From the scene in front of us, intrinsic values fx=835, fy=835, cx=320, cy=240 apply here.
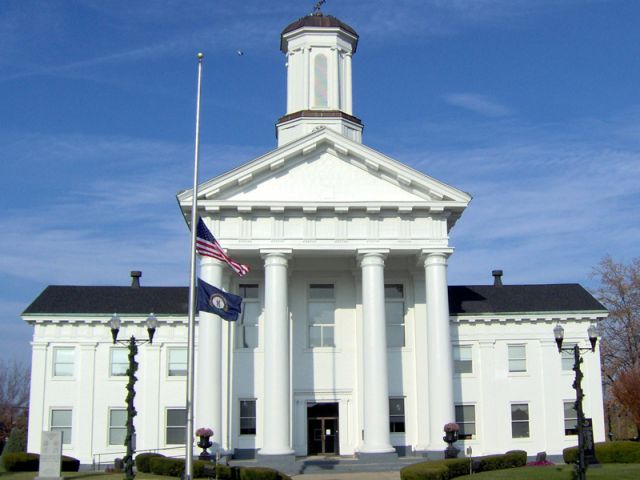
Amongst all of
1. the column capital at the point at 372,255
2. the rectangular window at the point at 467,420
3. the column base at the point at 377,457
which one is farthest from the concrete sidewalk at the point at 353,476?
the column capital at the point at 372,255

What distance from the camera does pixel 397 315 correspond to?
4328 cm

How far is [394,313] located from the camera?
142 ft

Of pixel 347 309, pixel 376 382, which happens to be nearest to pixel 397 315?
pixel 347 309

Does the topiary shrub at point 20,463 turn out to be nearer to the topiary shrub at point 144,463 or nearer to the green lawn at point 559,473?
the topiary shrub at point 144,463

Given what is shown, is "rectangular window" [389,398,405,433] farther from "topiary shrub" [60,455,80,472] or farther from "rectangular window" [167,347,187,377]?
"topiary shrub" [60,455,80,472]

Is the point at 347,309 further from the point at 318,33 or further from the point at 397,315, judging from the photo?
the point at 318,33

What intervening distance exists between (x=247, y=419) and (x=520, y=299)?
16892 mm

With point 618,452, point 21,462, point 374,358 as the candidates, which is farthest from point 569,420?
point 21,462

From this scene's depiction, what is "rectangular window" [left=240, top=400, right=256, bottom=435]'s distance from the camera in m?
41.9

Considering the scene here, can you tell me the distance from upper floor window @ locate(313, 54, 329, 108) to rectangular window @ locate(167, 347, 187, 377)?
608 inches

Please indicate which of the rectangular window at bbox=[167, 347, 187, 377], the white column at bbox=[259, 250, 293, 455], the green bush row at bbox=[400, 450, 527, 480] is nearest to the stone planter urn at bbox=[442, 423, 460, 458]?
the green bush row at bbox=[400, 450, 527, 480]

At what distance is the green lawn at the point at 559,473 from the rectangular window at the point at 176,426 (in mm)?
17410

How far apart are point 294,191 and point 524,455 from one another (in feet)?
52.8

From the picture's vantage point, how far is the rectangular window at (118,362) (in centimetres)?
4466
